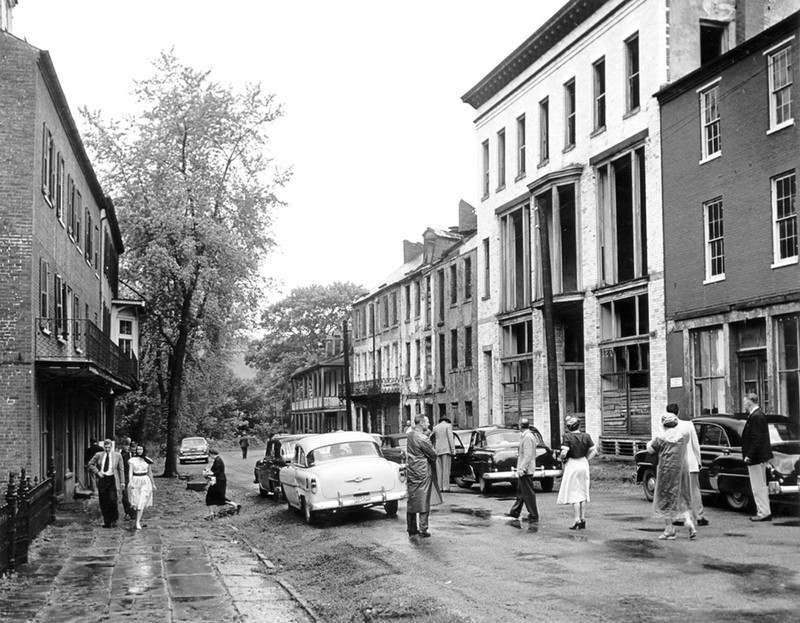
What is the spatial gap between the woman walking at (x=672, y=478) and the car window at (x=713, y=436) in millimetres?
3993

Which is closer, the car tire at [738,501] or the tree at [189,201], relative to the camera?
the car tire at [738,501]

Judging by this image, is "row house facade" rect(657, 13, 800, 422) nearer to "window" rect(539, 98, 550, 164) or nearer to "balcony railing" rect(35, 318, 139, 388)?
"window" rect(539, 98, 550, 164)

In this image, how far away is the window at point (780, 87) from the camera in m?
22.8

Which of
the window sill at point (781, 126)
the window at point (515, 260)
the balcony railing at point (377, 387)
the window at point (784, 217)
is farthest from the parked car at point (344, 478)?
the balcony railing at point (377, 387)

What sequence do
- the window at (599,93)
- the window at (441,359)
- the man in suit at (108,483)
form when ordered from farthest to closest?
the window at (441,359), the window at (599,93), the man in suit at (108,483)

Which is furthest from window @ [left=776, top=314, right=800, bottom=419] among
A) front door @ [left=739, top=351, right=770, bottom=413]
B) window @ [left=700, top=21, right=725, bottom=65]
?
window @ [left=700, top=21, right=725, bottom=65]

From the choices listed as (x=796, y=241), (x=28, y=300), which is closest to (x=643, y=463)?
(x=796, y=241)

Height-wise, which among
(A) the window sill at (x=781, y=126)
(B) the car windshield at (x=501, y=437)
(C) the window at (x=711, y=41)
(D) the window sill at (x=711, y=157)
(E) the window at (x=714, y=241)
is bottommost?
(B) the car windshield at (x=501, y=437)

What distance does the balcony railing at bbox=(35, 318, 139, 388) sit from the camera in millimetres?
20406

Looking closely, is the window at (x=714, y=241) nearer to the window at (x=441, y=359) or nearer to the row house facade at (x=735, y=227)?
the row house facade at (x=735, y=227)

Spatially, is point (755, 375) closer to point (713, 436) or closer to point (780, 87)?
point (780, 87)

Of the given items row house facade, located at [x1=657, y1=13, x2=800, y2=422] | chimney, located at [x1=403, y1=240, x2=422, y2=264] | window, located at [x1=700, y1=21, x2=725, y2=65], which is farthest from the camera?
chimney, located at [x1=403, y1=240, x2=422, y2=264]

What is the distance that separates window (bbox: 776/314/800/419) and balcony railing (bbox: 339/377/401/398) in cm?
3596

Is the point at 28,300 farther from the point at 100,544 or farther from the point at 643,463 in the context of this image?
the point at 643,463
